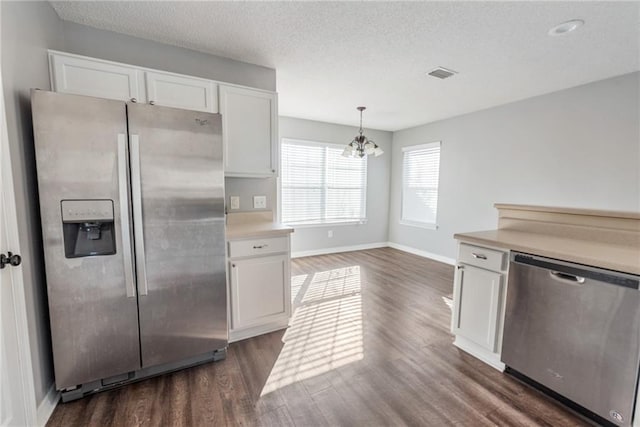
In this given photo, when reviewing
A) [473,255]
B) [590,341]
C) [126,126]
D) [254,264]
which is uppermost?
[126,126]

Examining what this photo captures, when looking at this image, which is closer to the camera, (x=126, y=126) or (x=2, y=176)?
(x=2, y=176)

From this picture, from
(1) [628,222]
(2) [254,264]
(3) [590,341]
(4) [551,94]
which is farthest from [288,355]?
(4) [551,94]

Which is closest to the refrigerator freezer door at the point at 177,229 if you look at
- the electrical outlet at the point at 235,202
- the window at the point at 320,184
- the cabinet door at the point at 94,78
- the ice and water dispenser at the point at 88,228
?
the ice and water dispenser at the point at 88,228

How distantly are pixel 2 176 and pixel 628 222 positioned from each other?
3459mm

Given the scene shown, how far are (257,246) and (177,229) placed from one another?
65 cm

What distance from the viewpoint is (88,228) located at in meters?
1.60

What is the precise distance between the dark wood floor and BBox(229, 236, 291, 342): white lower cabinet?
158 millimetres

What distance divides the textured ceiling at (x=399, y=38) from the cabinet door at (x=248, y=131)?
41 centimetres

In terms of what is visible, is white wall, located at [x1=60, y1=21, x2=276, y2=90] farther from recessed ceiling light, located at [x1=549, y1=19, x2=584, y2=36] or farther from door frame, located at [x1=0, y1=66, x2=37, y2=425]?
recessed ceiling light, located at [x1=549, y1=19, x2=584, y2=36]

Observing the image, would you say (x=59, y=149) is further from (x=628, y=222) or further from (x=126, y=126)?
(x=628, y=222)

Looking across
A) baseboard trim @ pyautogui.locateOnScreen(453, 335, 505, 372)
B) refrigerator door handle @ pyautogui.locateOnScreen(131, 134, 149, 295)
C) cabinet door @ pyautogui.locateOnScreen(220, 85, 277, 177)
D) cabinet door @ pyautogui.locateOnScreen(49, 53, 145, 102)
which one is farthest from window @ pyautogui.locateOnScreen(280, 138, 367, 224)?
baseboard trim @ pyautogui.locateOnScreen(453, 335, 505, 372)

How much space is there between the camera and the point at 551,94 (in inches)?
133

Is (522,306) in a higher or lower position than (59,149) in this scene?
lower

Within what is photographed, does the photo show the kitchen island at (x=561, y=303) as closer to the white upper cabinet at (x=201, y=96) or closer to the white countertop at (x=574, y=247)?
the white countertop at (x=574, y=247)
